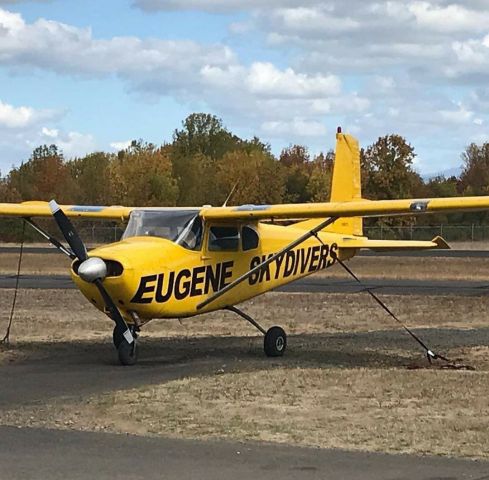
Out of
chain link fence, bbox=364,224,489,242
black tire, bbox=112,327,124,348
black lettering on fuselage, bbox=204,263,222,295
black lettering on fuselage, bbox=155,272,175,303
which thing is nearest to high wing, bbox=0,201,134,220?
black lettering on fuselage, bbox=204,263,222,295

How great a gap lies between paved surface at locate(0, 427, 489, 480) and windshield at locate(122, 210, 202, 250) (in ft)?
22.0

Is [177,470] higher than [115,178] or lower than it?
lower

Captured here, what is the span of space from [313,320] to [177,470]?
1426 cm

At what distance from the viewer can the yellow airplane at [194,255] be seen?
584 inches

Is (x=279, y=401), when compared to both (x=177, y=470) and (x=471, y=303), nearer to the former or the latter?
(x=177, y=470)

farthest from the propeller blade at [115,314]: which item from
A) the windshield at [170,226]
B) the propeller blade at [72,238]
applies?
the windshield at [170,226]

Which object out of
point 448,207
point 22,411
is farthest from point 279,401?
point 448,207

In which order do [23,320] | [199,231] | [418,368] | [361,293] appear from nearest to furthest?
[418,368], [199,231], [23,320], [361,293]

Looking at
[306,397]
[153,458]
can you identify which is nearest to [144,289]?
[306,397]

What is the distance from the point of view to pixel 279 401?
1176 cm

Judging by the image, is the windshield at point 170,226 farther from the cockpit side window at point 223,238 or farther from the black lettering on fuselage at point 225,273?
the black lettering on fuselage at point 225,273

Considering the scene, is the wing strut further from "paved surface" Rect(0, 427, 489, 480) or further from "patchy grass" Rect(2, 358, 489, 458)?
"paved surface" Rect(0, 427, 489, 480)

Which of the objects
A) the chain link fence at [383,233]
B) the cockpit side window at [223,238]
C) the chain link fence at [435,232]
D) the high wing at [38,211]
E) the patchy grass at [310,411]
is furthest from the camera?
the chain link fence at [435,232]

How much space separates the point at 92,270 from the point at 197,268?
2471mm
